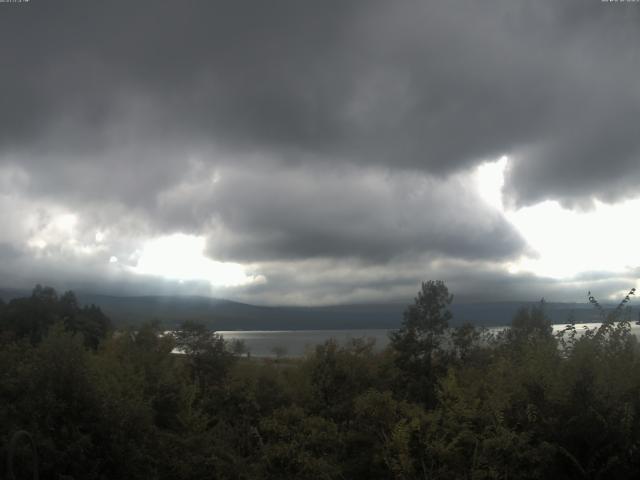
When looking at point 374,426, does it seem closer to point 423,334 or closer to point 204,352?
point 423,334

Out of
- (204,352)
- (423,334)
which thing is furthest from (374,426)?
(204,352)

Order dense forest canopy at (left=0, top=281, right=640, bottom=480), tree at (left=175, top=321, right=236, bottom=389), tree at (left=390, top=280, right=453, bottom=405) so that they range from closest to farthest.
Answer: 1. dense forest canopy at (left=0, top=281, right=640, bottom=480)
2. tree at (left=390, top=280, right=453, bottom=405)
3. tree at (left=175, top=321, right=236, bottom=389)

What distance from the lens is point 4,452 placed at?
12.8 m

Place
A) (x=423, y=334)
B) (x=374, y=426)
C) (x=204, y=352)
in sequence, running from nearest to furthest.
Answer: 1. (x=374, y=426)
2. (x=423, y=334)
3. (x=204, y=352)

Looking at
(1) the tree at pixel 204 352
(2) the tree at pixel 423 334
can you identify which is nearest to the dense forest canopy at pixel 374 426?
(2) the tree at pixel 423 334

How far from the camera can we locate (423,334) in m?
35.1

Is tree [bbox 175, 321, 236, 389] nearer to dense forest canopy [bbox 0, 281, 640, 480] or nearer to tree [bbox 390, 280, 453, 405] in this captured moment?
tree [bbox 390, 280, 453, 405]

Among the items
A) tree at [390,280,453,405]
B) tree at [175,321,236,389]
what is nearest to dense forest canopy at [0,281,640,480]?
tree at [390,280,453,405]

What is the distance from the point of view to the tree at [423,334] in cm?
3394

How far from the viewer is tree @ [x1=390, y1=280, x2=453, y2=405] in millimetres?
33938

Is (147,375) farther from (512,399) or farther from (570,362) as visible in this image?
(570,362)

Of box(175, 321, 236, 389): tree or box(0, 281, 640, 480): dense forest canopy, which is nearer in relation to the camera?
box(0, 281, 640, 480): dense forest canopy

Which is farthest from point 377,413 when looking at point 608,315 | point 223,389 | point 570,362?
point 223,389

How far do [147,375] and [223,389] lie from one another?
6.03 meters
